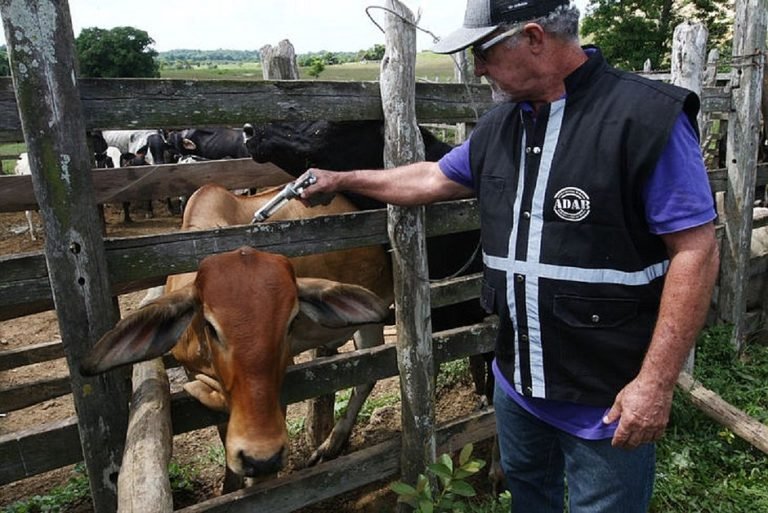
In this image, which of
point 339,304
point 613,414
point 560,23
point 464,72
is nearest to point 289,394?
point 339,304

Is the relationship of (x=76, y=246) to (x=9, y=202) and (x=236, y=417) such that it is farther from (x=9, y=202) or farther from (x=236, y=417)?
(x=9, y=202)

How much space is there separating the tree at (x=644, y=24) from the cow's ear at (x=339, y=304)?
31867 millimetres

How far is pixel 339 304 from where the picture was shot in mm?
2871

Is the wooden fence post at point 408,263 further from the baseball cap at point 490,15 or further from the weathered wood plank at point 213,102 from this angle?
the baseball cap at point 490,15

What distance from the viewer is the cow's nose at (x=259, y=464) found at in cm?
243

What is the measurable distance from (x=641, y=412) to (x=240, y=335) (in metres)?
1.48

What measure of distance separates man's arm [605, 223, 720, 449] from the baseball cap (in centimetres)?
87

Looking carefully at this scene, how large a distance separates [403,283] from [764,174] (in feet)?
15.0

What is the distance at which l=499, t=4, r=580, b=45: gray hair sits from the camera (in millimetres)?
2143

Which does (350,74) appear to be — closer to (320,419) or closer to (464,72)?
(464,72)

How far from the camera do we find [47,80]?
2225mm

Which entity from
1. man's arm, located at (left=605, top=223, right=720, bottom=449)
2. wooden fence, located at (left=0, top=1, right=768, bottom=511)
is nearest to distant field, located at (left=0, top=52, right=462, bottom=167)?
wooden fence, located at (left=0, top=1, right=768, bottom=511)

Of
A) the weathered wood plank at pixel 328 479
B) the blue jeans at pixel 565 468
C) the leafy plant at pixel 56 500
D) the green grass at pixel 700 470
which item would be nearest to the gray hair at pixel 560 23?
the blue jeans at pixel 565 468

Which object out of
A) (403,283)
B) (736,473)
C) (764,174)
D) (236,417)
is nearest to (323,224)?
(403,283)
